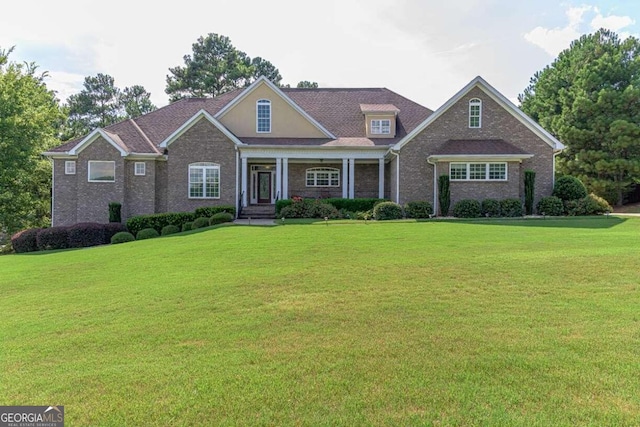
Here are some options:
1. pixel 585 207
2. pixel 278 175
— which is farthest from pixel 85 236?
pixel 585 207

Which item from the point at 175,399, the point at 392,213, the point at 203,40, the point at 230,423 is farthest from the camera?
the point at 203,40

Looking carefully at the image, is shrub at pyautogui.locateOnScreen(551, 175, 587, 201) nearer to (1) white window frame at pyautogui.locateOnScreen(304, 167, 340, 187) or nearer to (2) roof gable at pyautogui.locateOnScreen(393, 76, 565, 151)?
(2) roof gable at pyautogui.locateOnScreen(393, 76, 565, 151)

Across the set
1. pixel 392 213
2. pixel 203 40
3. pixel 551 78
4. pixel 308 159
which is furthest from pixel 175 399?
pixel 203 40

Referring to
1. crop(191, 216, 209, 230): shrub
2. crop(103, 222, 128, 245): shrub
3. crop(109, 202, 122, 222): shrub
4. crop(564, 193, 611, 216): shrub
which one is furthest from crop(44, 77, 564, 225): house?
crop(191, 216, 209, 230): shrub

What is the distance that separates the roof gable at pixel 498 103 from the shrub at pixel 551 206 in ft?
10.2

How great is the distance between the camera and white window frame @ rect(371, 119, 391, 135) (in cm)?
2509

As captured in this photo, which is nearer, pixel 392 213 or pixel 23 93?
pixel 392 213

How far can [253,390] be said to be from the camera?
3.67m

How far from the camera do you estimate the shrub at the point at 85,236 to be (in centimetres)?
1866

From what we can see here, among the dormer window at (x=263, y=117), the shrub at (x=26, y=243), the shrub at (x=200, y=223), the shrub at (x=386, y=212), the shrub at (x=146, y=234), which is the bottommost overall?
the shrub at (x=26, y=243)

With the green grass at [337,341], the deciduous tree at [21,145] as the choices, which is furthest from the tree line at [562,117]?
the green grass at [337,341]

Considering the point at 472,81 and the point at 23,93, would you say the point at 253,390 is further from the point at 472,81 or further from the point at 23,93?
the point at 23,93

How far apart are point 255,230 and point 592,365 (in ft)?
43.1

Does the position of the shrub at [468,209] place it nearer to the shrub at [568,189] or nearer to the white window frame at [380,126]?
the shrub at [568,189]
